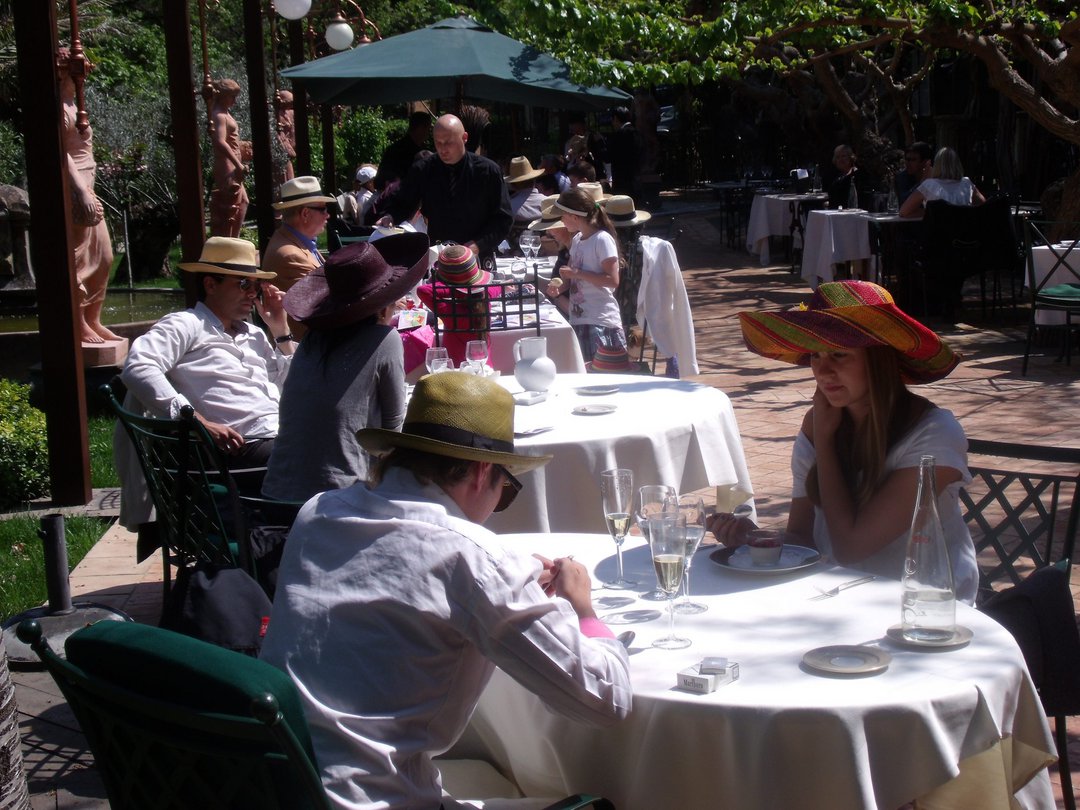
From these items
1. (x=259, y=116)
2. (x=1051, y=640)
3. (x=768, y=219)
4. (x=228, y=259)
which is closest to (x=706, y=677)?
Result: (x=1051, y=640)

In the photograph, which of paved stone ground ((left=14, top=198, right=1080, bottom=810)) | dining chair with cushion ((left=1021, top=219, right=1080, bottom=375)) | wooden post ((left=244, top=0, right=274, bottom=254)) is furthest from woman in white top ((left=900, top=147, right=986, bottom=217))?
wooden post ((left=244, top=0, right=274, bottom=254))

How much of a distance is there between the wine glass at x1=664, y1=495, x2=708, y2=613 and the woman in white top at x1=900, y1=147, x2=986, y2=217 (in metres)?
10.2

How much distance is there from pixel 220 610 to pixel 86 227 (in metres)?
7.06

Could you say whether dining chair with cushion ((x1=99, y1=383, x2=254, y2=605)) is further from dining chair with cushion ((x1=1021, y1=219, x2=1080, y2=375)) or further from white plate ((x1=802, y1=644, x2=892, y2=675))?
dining chair with cushion ((x1=1021, y1=219, x2=1080, y2=375))

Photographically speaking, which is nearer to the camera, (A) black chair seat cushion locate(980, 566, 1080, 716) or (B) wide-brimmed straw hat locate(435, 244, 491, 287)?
(A) black chair seat cushion locate(980, 566, 1080, 716)

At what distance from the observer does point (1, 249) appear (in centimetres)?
1365

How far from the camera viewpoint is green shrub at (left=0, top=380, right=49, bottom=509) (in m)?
6.44

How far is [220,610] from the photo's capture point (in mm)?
2701

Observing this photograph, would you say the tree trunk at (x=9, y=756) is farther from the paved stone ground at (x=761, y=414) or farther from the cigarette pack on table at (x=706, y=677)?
the cigarette pack on table at (x=706, y=677)

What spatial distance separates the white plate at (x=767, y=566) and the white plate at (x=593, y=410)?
5.20 feet

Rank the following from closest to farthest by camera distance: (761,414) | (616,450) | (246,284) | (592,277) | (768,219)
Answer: (616,450) < (246,284) < (592,277) < (761,414) < (768,219)

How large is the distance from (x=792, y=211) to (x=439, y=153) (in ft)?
30.1

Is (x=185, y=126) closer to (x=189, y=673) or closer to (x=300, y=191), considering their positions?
(x=300, y=191)

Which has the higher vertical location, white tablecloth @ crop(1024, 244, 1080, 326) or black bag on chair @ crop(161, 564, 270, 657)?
white tablecloth @ crop(1024, 244, 1080, 326)
